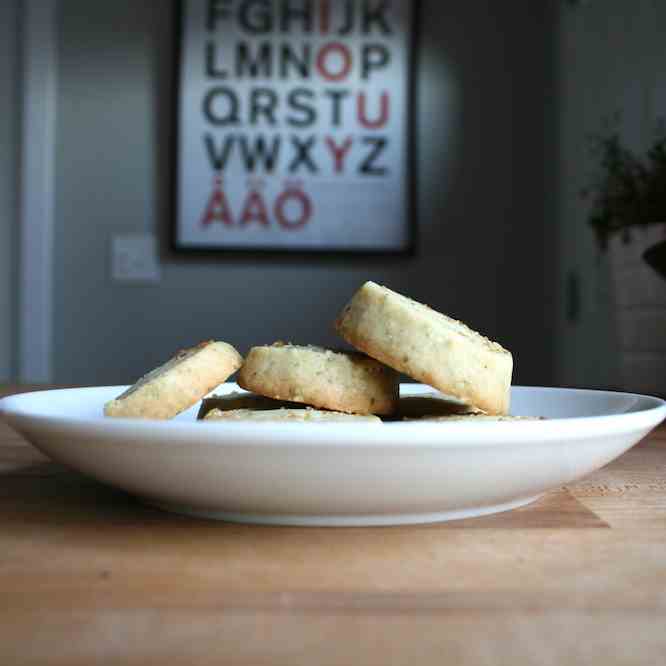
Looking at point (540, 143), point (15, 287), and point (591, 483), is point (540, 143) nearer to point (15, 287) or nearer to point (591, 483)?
point (15, 287)

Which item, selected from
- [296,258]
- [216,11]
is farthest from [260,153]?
[216,11]

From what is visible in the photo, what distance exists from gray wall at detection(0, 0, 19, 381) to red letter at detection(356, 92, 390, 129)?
3.77 feet

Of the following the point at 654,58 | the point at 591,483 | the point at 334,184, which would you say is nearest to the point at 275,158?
the point at 334,184

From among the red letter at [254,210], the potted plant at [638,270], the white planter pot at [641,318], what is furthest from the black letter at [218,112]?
the white planter pot at [641,318]

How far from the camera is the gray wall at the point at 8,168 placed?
2.75m

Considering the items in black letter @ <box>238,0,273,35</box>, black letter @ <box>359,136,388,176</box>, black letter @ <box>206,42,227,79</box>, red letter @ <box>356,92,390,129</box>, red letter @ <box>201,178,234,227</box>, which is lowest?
red letter @ <box>201,178,234,227</box>

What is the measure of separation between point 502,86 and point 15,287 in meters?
1.76

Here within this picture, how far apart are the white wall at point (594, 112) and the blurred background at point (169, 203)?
60 millimetres

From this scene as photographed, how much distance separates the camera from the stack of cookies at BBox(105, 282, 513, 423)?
1.93 ft

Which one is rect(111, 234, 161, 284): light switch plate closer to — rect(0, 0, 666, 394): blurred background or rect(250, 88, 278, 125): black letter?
rect(0, 0, 666, 394): blurred background

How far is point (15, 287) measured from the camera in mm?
2750

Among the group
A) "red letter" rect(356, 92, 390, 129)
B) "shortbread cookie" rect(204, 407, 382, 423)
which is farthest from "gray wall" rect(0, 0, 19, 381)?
"shortbread cookie" rect(204, 407, 382, 423)

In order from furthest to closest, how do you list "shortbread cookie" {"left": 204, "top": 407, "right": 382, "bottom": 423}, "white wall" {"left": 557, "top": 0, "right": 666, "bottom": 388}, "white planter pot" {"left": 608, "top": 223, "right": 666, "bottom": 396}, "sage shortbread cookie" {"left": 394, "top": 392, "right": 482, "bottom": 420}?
"white wall" {"left": 557, "top": 0, "right": 666, "bottom": 388}, "white planter pot" {"left": 608, "top": 223, "right": 666, "bottom": 396}, "sage shortbread cookie" {"left": 394, "top": 392, "right": 482, "bottom": 420}, "shortbread cookie" {"left": 204, "top": 407, "right": 382, "bottom": 423}

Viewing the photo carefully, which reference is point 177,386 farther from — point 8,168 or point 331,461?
point 8,168
